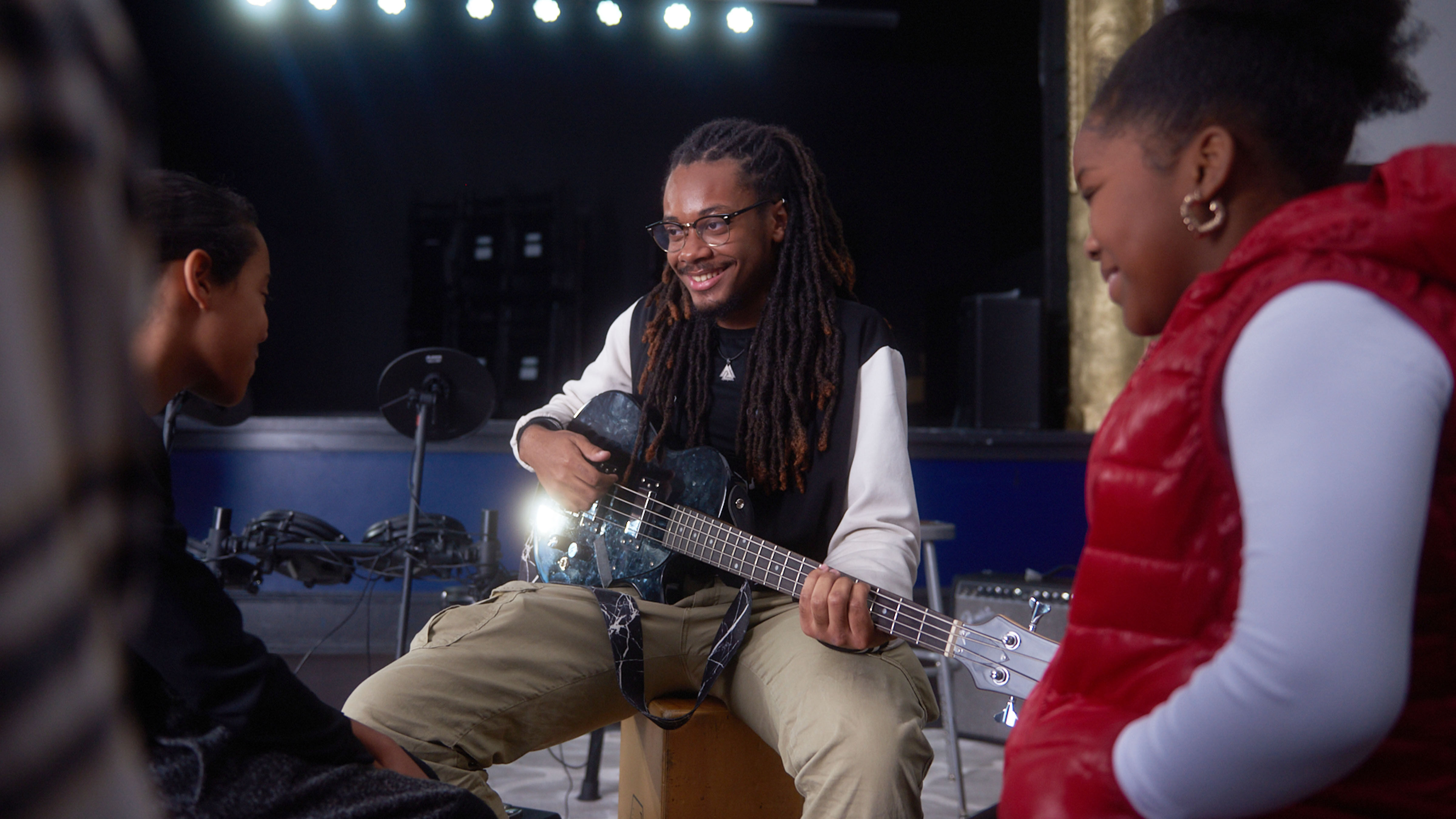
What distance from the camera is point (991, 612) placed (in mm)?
3219

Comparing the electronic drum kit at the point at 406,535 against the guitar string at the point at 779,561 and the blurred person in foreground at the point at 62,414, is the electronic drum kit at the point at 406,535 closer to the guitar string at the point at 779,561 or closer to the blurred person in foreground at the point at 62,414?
the guitar string at the point at 779,561

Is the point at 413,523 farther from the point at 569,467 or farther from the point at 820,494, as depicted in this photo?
the point at 820,494

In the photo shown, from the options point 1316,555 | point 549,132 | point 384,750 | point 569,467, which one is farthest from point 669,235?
point 549,132

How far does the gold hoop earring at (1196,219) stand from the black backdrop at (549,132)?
4.95m

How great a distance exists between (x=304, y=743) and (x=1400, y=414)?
111 cm

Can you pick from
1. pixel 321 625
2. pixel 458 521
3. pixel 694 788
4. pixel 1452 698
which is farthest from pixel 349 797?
pixel 321 625

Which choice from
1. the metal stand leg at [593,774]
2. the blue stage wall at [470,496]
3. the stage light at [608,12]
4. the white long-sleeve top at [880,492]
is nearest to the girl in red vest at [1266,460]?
the white long-sleeve top at [880,492]

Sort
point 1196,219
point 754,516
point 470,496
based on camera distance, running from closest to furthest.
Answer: point 1196,219 → point 754,516 → point 470,496

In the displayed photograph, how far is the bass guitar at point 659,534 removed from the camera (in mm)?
1593

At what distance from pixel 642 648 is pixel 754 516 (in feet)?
1.15

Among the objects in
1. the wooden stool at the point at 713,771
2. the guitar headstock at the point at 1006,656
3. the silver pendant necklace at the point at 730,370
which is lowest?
the wooden stool at the point at 713,771

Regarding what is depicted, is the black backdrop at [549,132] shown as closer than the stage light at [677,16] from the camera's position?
No

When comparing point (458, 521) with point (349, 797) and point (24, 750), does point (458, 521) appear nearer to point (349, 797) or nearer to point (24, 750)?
point (349, 797)

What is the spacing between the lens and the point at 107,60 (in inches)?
11.2
